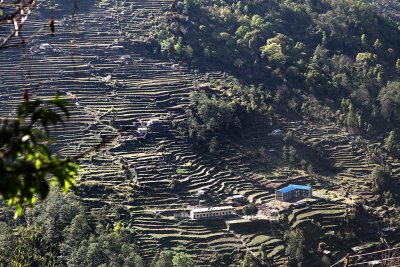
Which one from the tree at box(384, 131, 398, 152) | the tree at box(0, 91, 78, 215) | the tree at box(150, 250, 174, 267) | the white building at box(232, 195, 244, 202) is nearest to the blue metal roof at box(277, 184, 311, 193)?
the white building at box(232, 195, 244, 202)

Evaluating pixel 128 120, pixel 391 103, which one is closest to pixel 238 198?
pixel 128 120

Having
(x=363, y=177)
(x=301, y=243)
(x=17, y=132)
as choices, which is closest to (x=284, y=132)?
(x=363, y=177)

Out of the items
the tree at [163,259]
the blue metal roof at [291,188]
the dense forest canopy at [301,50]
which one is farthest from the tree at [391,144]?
the tree at [163,259]

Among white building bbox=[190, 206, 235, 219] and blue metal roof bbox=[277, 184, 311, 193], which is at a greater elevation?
blue metal roof bbox=[277, 184, 311, 193]

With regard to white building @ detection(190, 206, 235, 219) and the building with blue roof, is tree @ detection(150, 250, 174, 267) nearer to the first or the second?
white building @ detection(190, 206, 235, 219)

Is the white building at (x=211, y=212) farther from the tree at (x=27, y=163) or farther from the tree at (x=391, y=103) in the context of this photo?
the tree at (x=27, y=163)

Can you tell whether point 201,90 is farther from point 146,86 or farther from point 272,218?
point 272,218

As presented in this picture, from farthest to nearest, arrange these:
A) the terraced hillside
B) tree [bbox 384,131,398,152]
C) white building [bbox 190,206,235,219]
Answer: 1. tree [bbox 384,131,398,152]
2. white building [bbox 190,206,235,219]
3. the terraced hillside
